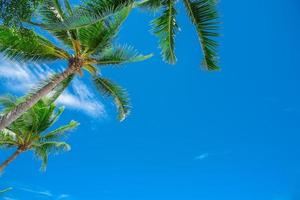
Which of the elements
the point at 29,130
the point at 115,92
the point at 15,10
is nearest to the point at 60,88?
the point at 115,92

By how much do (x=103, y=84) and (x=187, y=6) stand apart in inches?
258

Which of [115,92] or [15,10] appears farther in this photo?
[115,92]

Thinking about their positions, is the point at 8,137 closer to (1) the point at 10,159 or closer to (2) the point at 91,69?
(1) the point at 10,159

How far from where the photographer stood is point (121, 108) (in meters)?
18.2

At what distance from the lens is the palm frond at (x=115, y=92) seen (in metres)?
17.3

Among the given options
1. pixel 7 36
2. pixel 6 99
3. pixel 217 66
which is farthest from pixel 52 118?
pixel 217 66

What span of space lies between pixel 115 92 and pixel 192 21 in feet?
21.5

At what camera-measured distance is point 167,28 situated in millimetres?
12758

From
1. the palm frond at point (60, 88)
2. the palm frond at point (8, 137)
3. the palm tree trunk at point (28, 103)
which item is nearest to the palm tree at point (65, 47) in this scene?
the palm tree trunk at point (28, 103)

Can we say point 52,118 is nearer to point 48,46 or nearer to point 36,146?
point 36,146

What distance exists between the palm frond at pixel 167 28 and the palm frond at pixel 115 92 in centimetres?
449

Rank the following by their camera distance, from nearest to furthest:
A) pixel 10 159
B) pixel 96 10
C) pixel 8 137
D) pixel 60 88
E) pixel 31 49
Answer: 1. pixel 96 10
2. pixel 31 49
3. pixel 60 88
4. pixel 8 137
5. pixel 10 159

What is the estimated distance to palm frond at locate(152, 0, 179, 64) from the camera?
1252 centimetres

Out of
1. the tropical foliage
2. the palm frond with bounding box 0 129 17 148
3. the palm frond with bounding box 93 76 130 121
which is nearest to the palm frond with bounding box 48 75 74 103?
the palm frond with bounding box 93 76 130 121
